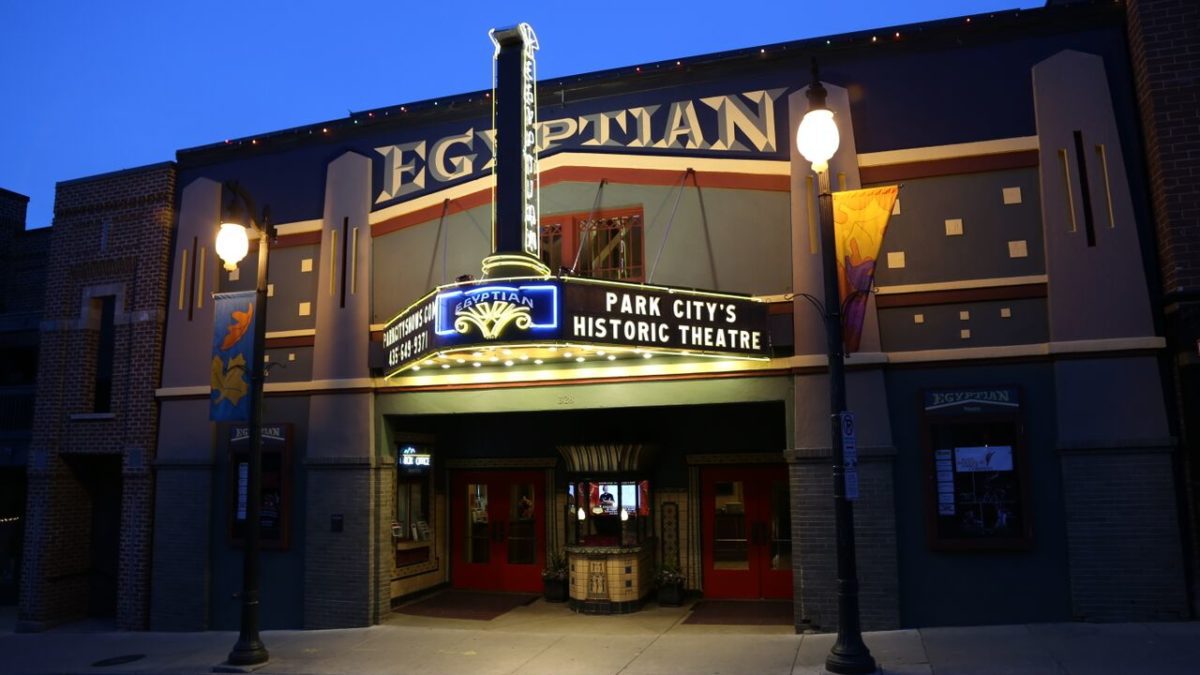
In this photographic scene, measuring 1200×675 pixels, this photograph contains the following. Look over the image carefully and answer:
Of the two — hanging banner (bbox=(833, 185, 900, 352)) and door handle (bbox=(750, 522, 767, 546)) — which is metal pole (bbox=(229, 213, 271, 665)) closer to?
hanging banner (bbox=(833, 185, 900, 352))

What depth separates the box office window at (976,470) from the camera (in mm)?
11492

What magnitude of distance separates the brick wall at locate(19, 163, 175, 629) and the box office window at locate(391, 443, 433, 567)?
14.8 feet

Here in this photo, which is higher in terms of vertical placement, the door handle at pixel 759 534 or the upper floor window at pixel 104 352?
the upper floor window at pixel 104 352

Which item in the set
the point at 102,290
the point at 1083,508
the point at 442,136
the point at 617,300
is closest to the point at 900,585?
the point at 1083,508

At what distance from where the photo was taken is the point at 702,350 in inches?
466

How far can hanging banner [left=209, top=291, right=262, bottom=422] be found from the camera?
13.1m

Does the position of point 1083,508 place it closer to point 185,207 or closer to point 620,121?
point 620,121

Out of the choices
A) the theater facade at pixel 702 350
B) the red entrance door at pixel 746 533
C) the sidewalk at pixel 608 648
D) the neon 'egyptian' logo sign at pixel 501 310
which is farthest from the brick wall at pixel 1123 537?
the neon 'egyptian' logo sign at pixel 501 310

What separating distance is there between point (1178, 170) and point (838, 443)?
6073mm

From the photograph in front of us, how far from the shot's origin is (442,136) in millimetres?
15242

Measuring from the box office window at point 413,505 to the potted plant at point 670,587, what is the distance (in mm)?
4626

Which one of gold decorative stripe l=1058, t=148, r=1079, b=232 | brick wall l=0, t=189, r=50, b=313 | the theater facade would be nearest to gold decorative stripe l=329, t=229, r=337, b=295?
the theater facade

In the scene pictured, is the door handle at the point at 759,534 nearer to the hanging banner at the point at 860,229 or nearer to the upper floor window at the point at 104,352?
the hanging banner at the point at 860,229

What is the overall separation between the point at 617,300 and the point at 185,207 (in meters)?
9.94
